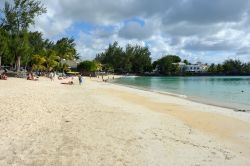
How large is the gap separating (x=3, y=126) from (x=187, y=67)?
167581 millimetres

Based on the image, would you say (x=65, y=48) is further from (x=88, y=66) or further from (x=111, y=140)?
(x=111, y=140)

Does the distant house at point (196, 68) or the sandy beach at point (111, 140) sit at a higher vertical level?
the distant house at point (196, 68)

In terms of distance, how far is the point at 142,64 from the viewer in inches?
6235

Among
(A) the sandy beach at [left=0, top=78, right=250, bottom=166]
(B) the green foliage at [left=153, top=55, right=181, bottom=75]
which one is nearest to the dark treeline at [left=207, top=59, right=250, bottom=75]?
(B) the green foliage at [left=153, top=55, right=181, bottom=75]

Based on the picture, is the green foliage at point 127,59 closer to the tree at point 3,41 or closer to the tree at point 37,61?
the tree at point 37,61

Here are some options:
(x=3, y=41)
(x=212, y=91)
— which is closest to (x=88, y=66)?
(x=3, y=41)

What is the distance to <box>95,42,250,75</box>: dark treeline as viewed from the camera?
154m

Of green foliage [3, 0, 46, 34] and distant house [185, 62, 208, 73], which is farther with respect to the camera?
distant house [185, 62, 208, 73]

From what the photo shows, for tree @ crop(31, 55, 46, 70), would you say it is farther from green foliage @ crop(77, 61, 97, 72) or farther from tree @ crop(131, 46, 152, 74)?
tree @ crop(131, 46, 152, 74)

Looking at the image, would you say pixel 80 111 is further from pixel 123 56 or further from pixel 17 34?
pixel 123 56

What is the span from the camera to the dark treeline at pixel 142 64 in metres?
154

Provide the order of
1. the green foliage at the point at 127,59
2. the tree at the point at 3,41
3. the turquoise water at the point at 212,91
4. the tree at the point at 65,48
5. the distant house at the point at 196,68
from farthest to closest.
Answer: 1. the distant house at the point at 196,68
2. the green foliage at the point at 127,59
3. the tree at the point at 65,48
4. the tree at the point at 3,41
5. the turquoise water at the point at 212,91

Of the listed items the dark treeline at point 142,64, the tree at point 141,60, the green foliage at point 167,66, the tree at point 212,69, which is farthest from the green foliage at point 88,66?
the tree at point 212,69

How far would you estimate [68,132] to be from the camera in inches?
443
